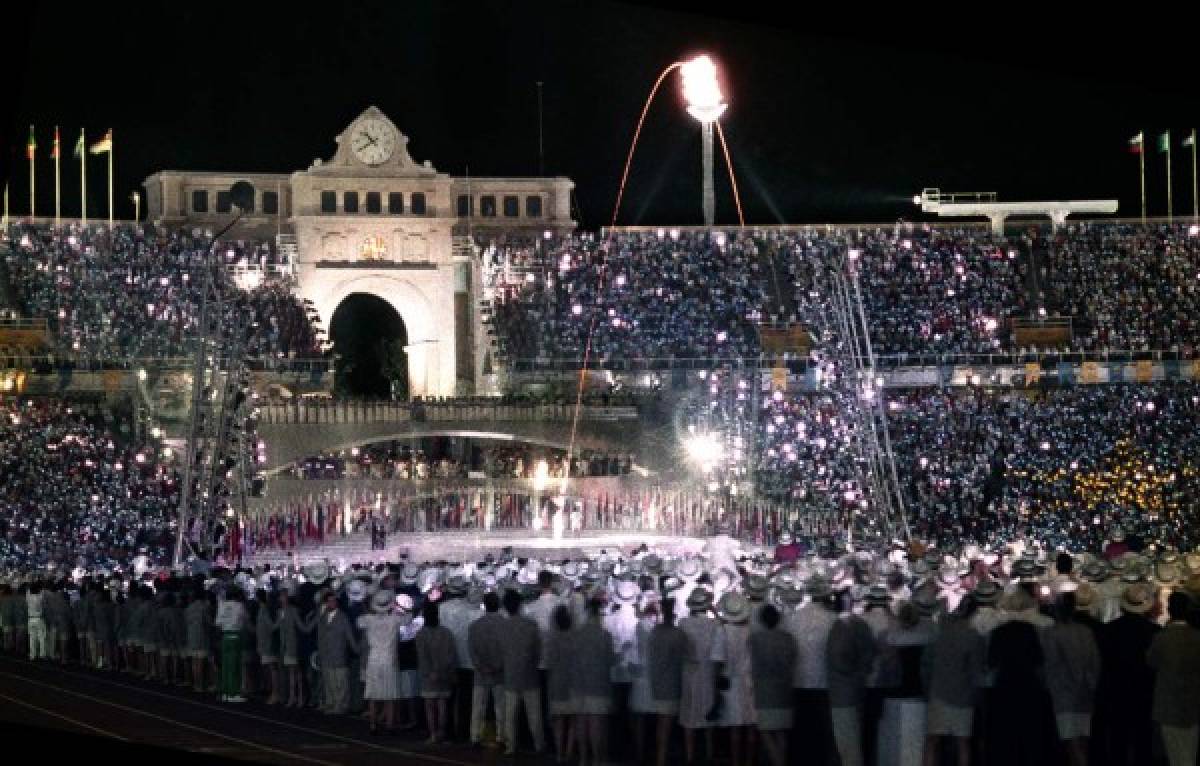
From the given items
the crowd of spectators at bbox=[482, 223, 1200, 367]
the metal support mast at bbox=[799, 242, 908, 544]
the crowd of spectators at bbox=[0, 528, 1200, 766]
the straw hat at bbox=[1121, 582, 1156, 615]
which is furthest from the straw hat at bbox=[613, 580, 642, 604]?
the crowd of spectators at bbox=[482, 223, 1200, 367]

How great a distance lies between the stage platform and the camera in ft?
128

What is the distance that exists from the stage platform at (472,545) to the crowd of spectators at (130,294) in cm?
1376

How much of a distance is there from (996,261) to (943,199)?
29.2 ft

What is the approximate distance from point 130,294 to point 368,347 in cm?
1354

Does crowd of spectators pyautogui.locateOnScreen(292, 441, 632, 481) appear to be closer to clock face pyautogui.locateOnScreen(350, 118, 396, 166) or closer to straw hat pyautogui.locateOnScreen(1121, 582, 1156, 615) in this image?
clock face pyautogui.locateOnScreen(350, 118, 396, 166)

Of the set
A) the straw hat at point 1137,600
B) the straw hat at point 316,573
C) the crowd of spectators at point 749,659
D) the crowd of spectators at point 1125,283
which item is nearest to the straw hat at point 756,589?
the crowd of spectators at point 749,659

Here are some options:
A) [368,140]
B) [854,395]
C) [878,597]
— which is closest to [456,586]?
[878,597]

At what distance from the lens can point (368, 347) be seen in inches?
2847

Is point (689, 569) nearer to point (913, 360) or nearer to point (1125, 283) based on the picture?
point (913, 360)

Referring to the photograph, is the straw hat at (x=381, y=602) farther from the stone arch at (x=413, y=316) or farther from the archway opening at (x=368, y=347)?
the archway opening at (x=368, y=347)

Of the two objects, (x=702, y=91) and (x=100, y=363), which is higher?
(x=702, y=91)

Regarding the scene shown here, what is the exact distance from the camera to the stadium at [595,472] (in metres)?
15.3

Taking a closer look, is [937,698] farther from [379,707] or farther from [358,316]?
[358,316]

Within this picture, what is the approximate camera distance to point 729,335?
6066cm
